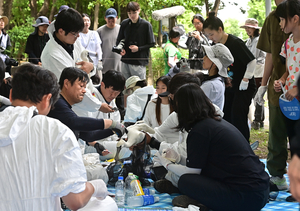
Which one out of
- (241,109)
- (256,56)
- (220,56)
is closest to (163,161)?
(220,56)

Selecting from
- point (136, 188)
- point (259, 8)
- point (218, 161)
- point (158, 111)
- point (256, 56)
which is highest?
point (259, 8)

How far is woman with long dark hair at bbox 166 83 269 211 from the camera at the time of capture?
2.34 metres

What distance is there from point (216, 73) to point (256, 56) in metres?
2.37

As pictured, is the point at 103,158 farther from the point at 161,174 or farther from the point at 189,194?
the point at 189,194

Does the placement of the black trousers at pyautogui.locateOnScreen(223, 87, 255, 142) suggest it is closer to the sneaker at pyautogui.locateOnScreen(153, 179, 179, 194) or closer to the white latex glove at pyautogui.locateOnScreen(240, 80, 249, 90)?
the white latex glove at pyautogui.locateOnScreen(240, 80, 249, 90)

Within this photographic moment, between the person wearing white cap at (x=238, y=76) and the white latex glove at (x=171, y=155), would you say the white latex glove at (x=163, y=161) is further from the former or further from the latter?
the person wearing white cap at (x=238, y=76)

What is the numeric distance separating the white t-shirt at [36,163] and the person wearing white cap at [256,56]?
179 inches

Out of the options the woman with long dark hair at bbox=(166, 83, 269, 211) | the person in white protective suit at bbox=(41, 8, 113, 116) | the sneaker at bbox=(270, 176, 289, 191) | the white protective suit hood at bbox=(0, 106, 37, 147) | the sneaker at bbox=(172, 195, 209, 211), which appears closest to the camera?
the white protective suit hood at bbox=(0, 106, 37, 147)

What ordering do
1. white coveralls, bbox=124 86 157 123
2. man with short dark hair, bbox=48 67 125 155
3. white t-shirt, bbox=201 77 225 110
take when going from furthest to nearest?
white coveralls, bbox=124 86 157 123
white t-shirt, bbox=201 77 225 110
man with short dark hair, bbox=48 67 125 155

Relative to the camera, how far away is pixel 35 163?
1.43 m

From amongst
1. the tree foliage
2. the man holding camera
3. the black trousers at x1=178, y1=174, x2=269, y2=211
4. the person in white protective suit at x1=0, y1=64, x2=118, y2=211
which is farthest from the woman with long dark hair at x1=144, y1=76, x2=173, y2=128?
the tree foliage

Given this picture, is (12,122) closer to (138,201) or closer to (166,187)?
(138,201)

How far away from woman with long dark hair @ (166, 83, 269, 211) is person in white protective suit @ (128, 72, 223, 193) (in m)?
0.26

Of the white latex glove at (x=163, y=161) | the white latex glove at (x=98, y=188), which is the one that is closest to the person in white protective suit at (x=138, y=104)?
the white latex glove at (x=163, y=161)
